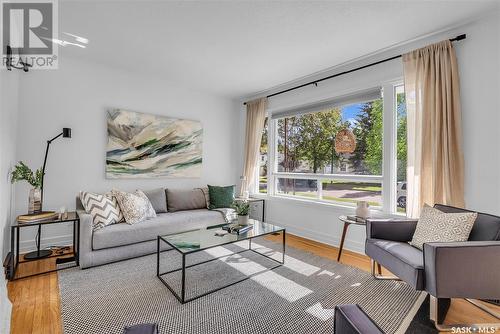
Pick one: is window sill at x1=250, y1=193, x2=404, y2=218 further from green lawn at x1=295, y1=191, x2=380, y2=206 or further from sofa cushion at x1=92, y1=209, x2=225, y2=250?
sofa cushion at x1=92, y1=209, x2=225, y2=250

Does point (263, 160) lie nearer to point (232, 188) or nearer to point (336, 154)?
point (232, 188)

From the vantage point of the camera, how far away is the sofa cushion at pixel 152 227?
8.87 feet

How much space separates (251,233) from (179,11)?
2.32 meters

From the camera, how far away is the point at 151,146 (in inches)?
156

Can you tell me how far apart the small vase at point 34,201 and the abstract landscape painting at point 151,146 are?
912 millimetres

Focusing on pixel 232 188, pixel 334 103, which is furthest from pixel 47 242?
pixel 334 103

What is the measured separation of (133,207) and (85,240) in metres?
0.63

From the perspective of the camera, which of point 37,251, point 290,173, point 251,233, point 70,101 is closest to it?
point 251,233

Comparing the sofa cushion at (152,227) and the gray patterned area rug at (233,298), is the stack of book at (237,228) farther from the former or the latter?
the sofa cushion at (152,227)

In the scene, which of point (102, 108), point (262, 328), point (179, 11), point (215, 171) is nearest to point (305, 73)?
point (179, 11)

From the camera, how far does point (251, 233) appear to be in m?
2.65

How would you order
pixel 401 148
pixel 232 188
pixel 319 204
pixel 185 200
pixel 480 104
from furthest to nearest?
pixel 232 188 → pixel 185 200 → pixel 319 204 → pixel 401 148 → pixel 480 104

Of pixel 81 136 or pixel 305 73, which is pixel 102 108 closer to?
pixel 81 136

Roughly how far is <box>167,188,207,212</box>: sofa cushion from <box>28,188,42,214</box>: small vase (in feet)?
5.09
